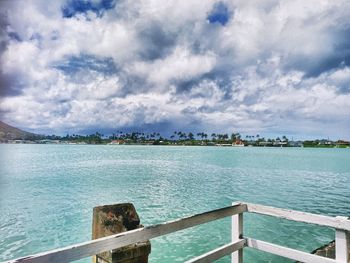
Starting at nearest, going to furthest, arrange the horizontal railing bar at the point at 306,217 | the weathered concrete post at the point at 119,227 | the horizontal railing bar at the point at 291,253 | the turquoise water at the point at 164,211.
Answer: the weathered concrete post at the point at 119,227 < the horizontal railing bar at the point at 306,217 < the horizontal railing bar at the point at 291,253 < the turquoise water at the point at 164,211

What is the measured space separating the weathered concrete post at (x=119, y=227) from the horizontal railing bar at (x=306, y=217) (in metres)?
1.57

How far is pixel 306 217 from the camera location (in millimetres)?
2947

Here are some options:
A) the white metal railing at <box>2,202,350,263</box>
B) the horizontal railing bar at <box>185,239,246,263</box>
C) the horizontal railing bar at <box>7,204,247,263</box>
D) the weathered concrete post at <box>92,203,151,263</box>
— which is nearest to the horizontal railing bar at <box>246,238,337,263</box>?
the white metal railing at <box>2,202,350,263</box>

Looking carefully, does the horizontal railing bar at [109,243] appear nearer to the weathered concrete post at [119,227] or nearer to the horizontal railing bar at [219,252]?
the weathered concrete post at [119,227]

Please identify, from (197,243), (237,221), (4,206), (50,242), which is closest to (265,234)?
(197,243)

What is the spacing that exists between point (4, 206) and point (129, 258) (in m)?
21.3

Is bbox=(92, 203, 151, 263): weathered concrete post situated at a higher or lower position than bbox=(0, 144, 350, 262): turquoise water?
higher

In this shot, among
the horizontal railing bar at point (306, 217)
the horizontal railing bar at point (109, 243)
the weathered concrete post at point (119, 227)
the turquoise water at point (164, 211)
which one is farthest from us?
the turquoise water at point (164, 211)

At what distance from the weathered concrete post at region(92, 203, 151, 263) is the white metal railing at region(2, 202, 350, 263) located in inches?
4.9

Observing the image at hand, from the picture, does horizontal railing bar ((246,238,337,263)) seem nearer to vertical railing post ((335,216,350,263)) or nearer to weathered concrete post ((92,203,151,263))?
vertical railing post ((335,216,350,263))

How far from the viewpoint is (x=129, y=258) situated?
7.34 ft

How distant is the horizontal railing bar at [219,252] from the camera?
293 cm

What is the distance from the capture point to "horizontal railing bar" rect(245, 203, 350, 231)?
2672 millimetres

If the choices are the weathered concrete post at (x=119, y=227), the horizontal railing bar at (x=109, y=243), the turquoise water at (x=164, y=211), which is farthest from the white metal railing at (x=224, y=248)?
the turquoise water at (x=164, y=211)
